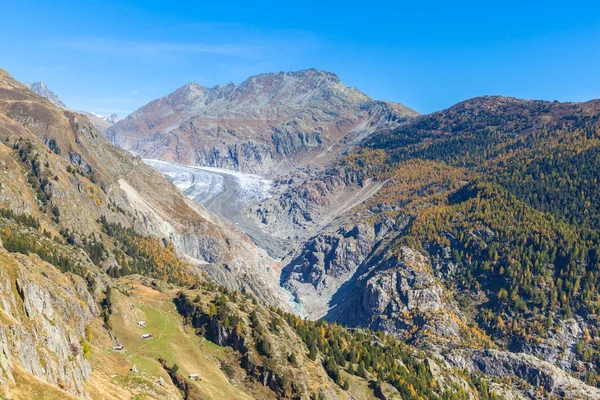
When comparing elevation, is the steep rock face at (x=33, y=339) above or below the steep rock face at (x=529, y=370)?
above

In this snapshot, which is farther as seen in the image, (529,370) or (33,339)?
(529,370)

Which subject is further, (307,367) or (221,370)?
(307,367)

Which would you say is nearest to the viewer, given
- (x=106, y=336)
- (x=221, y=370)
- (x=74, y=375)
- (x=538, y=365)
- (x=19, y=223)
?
(x=74, y=375)

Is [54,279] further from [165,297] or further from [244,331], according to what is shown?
[244,331]

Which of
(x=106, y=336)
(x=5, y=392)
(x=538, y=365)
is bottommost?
(x=538, y=365)

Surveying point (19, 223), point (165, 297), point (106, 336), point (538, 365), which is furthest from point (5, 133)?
point (538, 365)

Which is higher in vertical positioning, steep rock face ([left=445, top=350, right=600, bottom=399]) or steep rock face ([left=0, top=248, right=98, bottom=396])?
steep rock face ([left=0, top=248, right=98, bottom=396])

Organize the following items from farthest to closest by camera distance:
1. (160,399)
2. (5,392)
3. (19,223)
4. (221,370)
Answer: (19,223) → (221,370) → (160,399) → (5,392)

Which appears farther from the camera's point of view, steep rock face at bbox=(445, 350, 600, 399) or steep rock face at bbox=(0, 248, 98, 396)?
steep rock face at bbox=(445, 350, 600, 399)

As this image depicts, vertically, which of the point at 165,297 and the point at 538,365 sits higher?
the point at 165,297

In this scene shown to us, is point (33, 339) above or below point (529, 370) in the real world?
above

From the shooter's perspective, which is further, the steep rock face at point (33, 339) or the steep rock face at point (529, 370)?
the steep rock face at point (529, 370)
